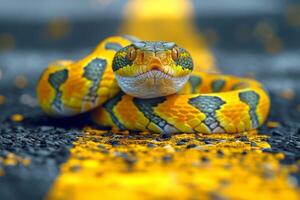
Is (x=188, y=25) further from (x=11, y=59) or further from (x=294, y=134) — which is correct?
(x=294, y=134)

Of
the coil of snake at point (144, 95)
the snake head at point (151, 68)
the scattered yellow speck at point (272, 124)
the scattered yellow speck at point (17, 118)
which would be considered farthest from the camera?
the scattered yellow speck at point (17, 118)

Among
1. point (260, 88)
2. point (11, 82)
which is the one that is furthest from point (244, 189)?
point (11, 82)

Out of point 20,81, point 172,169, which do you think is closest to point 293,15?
point 20,81

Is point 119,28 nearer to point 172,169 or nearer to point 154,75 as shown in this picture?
point 154,75

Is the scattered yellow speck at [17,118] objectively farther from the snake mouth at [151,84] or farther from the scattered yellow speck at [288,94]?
the scattered yellow speck at [288,94]

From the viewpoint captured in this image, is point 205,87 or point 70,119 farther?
point 205,87

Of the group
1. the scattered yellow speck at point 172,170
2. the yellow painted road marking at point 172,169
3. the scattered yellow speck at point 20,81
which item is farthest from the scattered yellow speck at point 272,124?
the scattered yellow speck at point 20,81

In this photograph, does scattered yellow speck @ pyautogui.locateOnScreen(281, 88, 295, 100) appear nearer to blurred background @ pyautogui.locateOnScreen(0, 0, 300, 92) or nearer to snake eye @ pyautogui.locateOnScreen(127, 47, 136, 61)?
blurred background @ pyautogui.locateOnScreen(0, 0, 300, 92)
